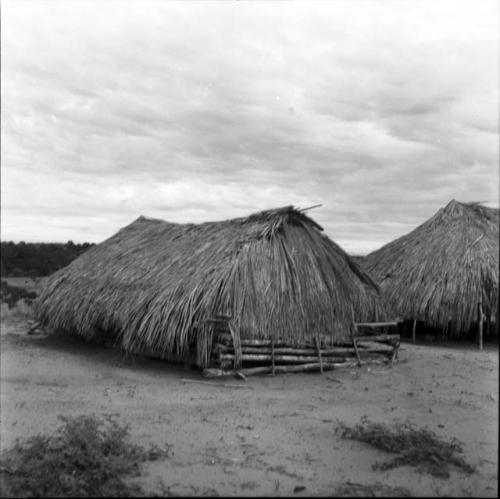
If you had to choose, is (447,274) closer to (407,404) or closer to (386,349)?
(386,349)

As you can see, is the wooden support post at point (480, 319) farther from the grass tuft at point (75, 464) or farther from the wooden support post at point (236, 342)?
the grass tuft at point (75, 464)

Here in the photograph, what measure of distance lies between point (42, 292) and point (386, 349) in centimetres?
729

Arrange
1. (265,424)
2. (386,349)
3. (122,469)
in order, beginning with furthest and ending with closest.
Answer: (386,349) → (265,424) → (122,469)

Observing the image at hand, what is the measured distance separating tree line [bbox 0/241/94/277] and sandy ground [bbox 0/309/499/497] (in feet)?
70.2

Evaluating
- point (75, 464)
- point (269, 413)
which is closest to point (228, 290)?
point (269, 413)

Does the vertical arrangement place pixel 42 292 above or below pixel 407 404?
above

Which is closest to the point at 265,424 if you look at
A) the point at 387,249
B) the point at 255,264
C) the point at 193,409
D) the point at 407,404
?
the point at 193,409

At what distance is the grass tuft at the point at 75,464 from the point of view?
476 cm

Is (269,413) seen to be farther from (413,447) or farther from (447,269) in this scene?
(447,269)

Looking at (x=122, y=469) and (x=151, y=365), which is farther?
(x=151, y=365)

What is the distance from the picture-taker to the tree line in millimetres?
32344

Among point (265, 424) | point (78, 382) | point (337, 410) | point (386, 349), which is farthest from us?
point (386, 349)

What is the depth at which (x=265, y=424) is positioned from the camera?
268 inches

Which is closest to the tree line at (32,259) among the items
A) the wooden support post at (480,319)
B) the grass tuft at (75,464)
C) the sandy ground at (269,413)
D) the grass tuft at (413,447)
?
the sandy ground at (269,413)
